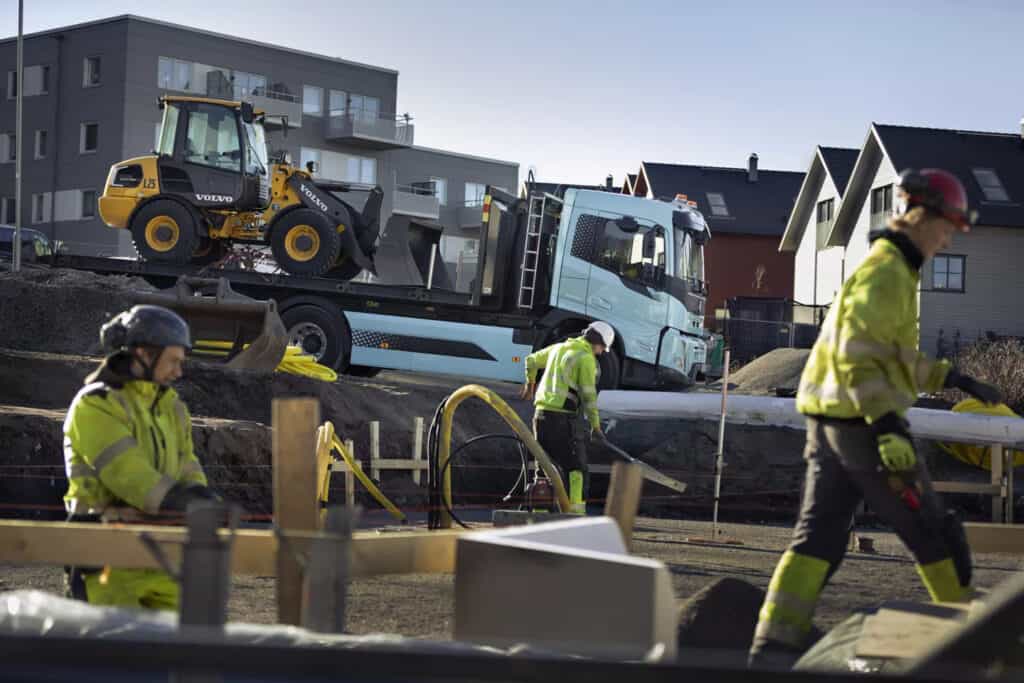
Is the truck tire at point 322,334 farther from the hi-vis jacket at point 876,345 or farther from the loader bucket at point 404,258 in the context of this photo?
the hi-vis jacket at point 876,345

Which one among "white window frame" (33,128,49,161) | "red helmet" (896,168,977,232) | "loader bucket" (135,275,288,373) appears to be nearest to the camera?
"red helmet" (896,168,977,232)

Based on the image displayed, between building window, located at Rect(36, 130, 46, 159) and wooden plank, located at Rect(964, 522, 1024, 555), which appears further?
building window, located at Rect(36, 130, 46, 159)

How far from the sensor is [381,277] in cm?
2462

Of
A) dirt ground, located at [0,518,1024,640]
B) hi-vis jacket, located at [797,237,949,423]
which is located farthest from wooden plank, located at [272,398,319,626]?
dirt ground, located at [0,518,1024,640]

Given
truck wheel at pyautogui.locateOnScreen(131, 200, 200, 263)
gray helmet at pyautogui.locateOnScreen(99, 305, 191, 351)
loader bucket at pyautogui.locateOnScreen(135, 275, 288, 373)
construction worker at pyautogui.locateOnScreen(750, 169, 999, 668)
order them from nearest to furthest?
1. gray helmet at pyautogui.locateOnScreen(99, 305, 191, 351)
2. construction worker at pyautogui.locateOnScreen(750, 169, 999, 668)
3. loader bucket at pyautogui.locateOnScreen(135, 275, 288, 373)
4. truck wheel at pyautogui.locateOnScreen(131, 200, 200, 263)

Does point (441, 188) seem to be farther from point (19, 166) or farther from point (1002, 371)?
point (1002, 371)

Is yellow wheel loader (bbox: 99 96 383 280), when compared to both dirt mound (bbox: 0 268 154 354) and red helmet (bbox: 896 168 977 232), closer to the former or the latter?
dirt mound (bbox: 0 268 154 354)

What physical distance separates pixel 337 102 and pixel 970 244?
85.5 ft

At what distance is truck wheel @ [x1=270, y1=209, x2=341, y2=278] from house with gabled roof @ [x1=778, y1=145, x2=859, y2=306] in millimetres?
26712

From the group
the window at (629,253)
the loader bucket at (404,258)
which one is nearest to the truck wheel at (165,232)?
the loader bucket at (404,258)

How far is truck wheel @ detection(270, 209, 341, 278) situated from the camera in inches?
898

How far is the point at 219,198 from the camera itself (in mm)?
22688

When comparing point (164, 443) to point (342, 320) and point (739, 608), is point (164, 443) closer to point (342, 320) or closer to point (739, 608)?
point (739, 608)

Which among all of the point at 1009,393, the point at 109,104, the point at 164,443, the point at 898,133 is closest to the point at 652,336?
the point at 1009,393
